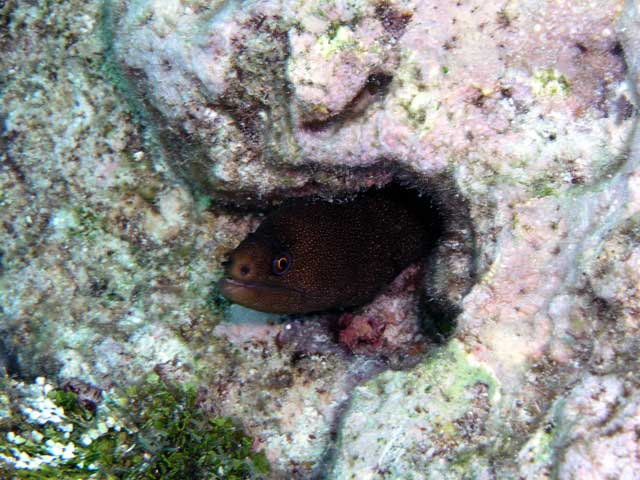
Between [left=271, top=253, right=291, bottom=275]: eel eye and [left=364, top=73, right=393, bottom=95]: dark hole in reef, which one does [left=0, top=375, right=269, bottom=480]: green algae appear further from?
[left=364, top=73, right=393, bottom=95]: dark hole in reef

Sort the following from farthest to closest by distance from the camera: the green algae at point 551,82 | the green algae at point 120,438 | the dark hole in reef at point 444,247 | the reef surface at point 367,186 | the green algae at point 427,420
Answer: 1. the green algae at point 120,438
2. the dark hole in reef at point 444,247
3. the green algae at point 551,82
4. the green algae at point 427,420
5. the reef surface at point 367,186

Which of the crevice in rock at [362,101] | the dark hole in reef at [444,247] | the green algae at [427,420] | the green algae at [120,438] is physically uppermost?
the crevice in rock at [362,101]

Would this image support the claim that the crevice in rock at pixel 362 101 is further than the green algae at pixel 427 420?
Yes

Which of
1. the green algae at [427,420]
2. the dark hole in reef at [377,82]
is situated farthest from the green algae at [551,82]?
the green algae at [427,420]

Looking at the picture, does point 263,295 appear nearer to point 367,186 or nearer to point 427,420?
point 367,186

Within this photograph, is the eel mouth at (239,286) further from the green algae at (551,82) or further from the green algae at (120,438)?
the green algae at (551,82)

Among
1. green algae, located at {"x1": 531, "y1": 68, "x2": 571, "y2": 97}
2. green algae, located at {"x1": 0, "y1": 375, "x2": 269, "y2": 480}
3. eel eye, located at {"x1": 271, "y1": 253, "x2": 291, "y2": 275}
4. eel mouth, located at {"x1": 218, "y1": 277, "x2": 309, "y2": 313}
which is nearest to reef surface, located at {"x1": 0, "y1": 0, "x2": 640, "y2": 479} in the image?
green algae, located at {"x1": 531, "y1": 68, "x2": 571, "y2": 97}

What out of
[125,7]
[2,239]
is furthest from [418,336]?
[2,239]

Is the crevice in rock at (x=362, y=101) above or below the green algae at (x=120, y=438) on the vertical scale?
above
